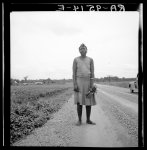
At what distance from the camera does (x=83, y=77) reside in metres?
5.61

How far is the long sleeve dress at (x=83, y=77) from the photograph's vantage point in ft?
18.2

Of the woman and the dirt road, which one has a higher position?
the woman

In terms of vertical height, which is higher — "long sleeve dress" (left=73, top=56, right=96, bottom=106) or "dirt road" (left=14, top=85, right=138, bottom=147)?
"long sleeve dress" (left=73, top=56, right=96, bottom=106)

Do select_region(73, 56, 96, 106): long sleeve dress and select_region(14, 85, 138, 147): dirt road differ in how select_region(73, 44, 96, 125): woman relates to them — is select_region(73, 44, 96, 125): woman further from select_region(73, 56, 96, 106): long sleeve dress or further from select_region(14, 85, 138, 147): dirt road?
select_region(14, 85, 138, 147): dirt road

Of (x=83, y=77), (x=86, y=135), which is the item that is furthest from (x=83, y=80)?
(x=86, y=135)

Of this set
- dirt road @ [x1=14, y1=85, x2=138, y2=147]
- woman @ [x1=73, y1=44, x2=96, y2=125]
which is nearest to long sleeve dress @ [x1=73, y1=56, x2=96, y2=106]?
woman @ [x1=73, y1=44, x2=96, y2=125]

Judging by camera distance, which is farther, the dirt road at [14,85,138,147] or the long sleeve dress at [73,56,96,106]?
the long sleeve dress at [73,56,96,106]

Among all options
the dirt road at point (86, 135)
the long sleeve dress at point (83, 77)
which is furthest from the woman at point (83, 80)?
the dirt road at point (86, 135)

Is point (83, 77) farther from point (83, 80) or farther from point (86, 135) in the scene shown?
point (86, 135)

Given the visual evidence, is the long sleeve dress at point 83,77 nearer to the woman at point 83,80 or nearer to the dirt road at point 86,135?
the woman at point 83,80

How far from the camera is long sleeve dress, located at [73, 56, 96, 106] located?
5.55m
